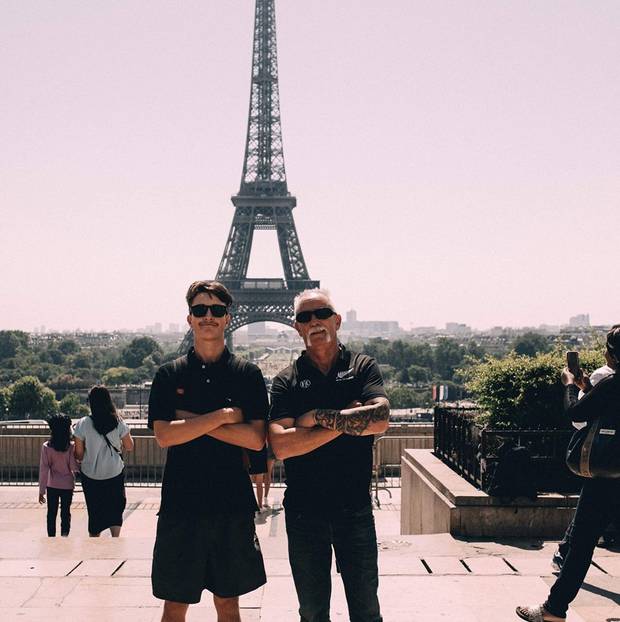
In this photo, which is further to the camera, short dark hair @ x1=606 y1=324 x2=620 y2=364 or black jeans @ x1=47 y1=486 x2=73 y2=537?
black jeans @ x1=47 y1=486 x2=73 y2=537

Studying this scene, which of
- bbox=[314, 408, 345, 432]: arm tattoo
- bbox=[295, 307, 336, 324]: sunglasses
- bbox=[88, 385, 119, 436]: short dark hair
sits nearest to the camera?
bbox=[314, 408, 345, 432]: arm tattoo

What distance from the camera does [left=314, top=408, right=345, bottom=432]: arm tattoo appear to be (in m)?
3.97

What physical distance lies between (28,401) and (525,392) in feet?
224

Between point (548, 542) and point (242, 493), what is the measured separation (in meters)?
3.91

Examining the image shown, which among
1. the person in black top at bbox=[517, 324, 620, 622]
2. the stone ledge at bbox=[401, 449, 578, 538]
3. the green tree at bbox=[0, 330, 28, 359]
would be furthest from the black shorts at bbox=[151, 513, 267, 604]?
the green tree at bbox=[0, 330, 28, 359]

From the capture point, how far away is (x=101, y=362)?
15012 centimetres

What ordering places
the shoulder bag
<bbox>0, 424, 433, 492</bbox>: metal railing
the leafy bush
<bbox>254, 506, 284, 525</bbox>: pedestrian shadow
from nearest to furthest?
the shoulder bag, the leafy bush, <bbox>254, 506, 284, 525</bbox>: pedestrian shadow, <bbox>0, 424, 433, 492</bbox>: metal railing

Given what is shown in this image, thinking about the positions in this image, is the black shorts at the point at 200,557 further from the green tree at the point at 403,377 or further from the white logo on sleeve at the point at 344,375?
the green tree at the point at 403,377

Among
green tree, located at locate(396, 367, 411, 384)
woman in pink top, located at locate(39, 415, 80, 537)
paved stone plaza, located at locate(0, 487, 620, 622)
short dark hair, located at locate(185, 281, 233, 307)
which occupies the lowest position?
green tree, located at locate(396, 367, 411, 384)

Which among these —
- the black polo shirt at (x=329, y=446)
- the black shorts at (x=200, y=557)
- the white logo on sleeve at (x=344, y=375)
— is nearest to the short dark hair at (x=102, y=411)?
the black shorts at (x=200, y=557)

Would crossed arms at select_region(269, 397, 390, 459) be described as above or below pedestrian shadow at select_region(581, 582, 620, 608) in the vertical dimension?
above

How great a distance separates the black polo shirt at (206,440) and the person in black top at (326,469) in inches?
6.8

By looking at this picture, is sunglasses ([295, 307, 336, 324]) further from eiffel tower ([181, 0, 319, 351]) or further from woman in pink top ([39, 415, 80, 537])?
eiffel tower ([181, 0, 319, 351])

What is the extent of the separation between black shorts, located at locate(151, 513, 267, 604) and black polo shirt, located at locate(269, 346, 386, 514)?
34 centimetres
